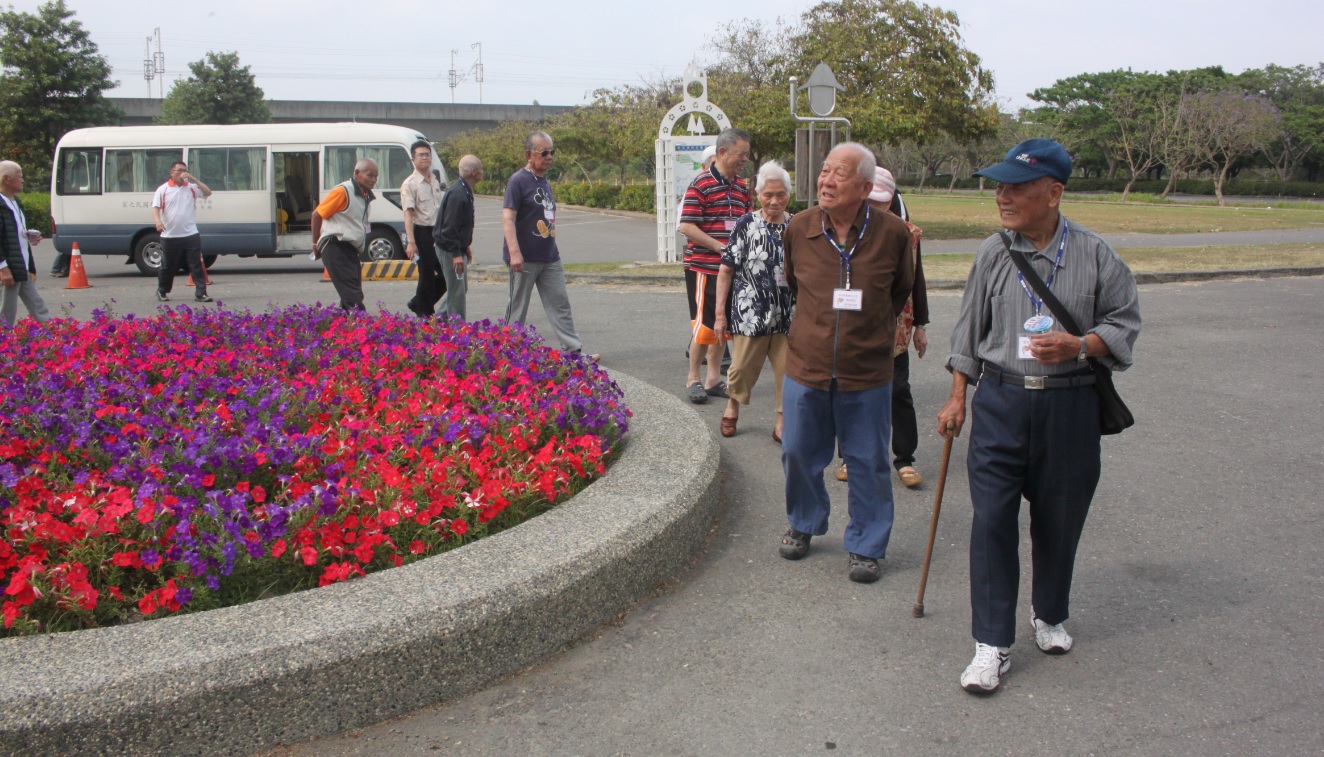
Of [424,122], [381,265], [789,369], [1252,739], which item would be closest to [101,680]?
[789,369]

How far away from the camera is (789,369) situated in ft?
15.1

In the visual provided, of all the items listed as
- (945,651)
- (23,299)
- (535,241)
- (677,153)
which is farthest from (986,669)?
(677,153)

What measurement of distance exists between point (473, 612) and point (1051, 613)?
77.2 inches

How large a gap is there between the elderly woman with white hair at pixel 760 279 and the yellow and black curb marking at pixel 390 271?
11.1m

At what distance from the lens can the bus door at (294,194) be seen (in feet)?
62.9

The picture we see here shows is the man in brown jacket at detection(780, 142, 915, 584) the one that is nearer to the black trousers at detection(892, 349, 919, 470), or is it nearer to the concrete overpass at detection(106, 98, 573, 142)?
the black trousers at detection(892, 349, 919, 470)

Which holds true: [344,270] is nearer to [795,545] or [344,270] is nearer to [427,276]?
[427,276]

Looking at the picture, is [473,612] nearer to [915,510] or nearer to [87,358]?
[915,510]

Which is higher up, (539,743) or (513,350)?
(513,350)

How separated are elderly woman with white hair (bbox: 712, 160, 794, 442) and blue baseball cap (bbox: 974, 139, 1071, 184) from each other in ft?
7.49

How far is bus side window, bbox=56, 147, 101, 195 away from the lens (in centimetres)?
1891

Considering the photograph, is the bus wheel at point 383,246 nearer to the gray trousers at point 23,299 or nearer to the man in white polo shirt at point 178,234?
the man in white polo shirt at point 178,234

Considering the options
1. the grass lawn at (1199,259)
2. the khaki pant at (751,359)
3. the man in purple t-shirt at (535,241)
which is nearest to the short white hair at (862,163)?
the khaki pant at (751,359)

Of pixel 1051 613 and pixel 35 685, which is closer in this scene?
pixel 35 685
